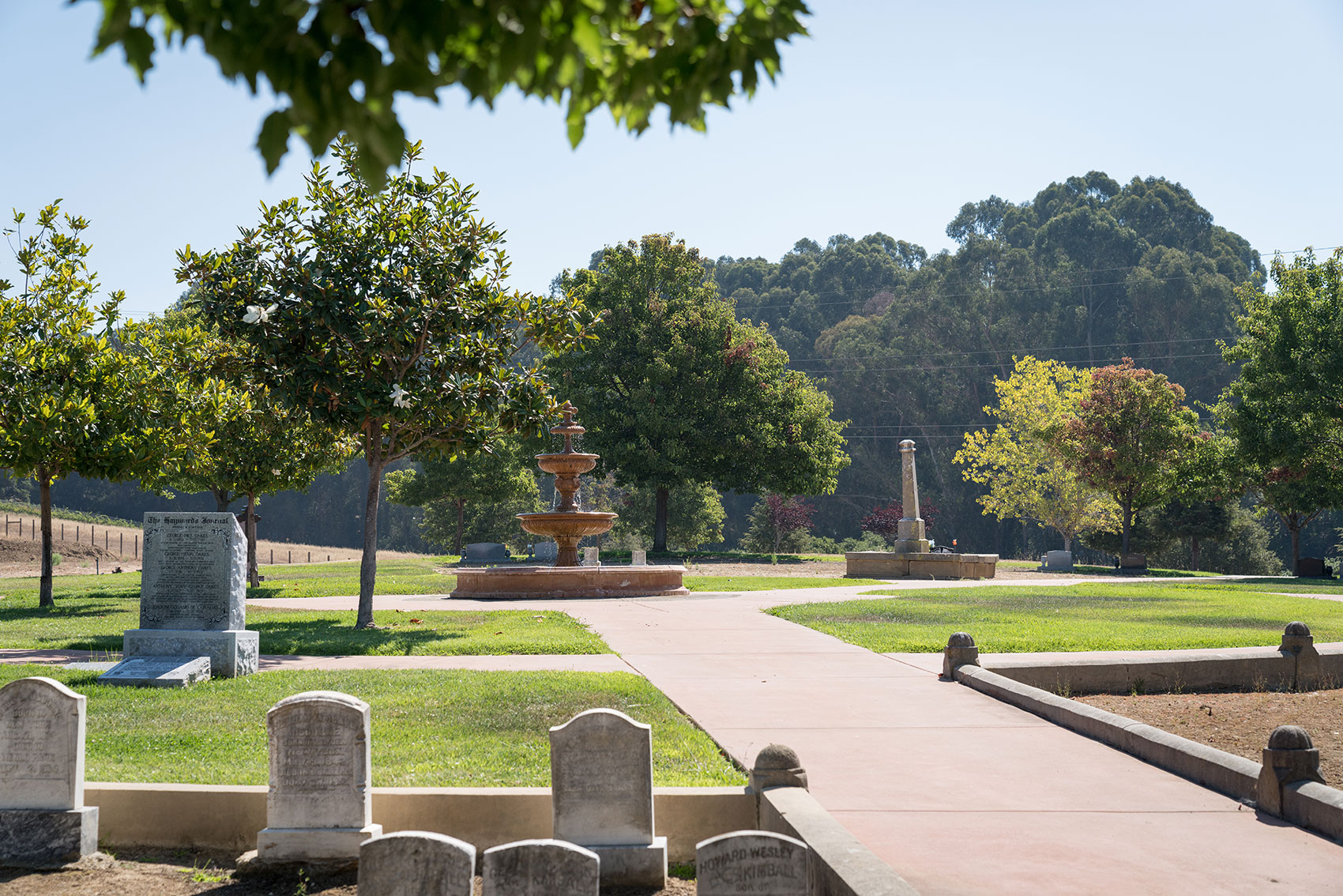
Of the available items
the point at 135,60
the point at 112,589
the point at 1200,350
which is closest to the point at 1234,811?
the point at 135,60

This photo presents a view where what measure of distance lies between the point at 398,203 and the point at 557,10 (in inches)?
516

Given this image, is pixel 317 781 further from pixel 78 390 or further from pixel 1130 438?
pixel 1130 438

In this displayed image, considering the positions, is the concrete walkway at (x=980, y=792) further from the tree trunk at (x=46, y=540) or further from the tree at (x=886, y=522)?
the tree at (x=886, y=522)

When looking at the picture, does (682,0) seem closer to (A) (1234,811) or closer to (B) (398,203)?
(A) (1234,811)

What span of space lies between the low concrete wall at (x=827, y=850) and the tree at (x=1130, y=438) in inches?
1556

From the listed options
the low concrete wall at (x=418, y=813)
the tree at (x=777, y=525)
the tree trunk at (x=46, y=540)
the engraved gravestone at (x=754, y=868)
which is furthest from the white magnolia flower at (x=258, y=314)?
Answer: the tree at (x=777, y=525)

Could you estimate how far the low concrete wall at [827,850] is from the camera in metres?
4.05

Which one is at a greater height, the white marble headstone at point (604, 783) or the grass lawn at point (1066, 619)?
the white marble headstone at point (604, 783)

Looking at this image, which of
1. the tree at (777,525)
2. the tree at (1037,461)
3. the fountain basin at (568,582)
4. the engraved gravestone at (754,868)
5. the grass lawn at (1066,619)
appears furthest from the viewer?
the tree at (777,525)

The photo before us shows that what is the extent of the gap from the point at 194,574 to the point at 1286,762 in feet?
33.8

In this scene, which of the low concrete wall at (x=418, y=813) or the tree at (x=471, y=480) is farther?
the tree at (x=471, y=480)

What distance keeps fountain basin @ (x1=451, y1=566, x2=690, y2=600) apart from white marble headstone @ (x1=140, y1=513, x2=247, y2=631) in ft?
33.5

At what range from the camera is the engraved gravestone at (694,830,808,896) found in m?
3.93

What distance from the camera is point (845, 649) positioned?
1293 centimetres
